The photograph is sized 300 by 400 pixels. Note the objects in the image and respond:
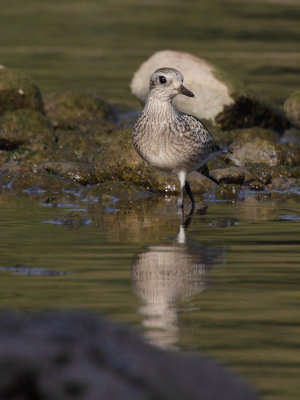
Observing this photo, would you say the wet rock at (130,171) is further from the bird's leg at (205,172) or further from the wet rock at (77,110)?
the wet rock at (77,110)

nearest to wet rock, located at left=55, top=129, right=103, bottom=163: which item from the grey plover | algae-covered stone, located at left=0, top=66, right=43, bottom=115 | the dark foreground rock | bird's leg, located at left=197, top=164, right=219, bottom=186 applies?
algae-covered stone, located at left=0, top=66, right=43, bottom=115

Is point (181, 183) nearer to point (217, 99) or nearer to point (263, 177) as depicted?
point (263, 177)

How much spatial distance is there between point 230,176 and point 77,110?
5215 mm

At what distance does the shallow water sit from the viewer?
5.66m

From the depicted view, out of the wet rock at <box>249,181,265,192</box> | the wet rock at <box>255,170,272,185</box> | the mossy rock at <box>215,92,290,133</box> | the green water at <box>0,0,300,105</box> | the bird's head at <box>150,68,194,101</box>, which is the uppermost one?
the green water at <box>0,0,300,105</box>

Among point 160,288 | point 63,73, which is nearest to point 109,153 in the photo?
point 160,288

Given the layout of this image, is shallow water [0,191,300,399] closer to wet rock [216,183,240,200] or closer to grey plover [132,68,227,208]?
wet rock [216,183,240,200]

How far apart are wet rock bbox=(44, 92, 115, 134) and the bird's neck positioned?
5568 mm

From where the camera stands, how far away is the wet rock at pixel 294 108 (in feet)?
56.0

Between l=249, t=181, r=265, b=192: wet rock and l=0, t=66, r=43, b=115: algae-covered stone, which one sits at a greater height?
l=0, t=66, r=43, b=115: algae-covered stone

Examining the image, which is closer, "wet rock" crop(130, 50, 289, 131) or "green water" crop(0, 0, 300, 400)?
"green water" crop(0, 0, 300, 400)

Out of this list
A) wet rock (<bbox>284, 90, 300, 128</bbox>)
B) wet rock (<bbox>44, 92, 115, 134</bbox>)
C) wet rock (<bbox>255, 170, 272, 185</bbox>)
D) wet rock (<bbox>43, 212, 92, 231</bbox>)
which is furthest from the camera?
wet rock (<bbox>284, 90, 300, 128</bbox>)

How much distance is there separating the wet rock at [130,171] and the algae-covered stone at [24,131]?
1968 millimetres

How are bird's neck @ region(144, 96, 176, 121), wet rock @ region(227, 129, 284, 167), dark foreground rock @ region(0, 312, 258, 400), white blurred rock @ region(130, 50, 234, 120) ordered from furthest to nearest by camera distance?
1. white blurred rock @ region(130, 50, 234, 120)
2. wet rock @ region(227, 129, 284, 167)
3. bird's neck @ region(144, 96, 176, 121)
4. dark foreground rock @ region(0, 312, 258, 400)
